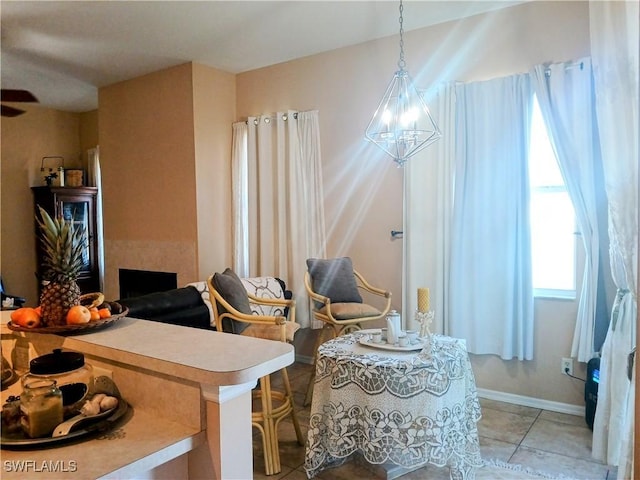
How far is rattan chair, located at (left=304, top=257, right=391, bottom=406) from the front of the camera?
3.65 m

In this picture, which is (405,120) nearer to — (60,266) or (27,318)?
(60,266)

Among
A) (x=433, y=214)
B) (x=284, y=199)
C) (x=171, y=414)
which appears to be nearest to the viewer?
(x=171, y=414)

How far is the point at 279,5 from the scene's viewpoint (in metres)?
3.47

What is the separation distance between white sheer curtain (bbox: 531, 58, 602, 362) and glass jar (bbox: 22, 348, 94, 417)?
3.09 metres

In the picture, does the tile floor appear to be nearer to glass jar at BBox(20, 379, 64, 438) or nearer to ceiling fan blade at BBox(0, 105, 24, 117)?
glass jar at BBox(20, 379, 64, 438)

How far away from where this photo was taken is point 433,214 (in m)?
3.81

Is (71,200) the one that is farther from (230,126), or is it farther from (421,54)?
(421,54)

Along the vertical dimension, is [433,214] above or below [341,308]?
above

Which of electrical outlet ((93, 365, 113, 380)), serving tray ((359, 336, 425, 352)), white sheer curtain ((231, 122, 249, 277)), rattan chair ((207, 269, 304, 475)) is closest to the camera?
electrical outlet ((93, 365, 113, 380))

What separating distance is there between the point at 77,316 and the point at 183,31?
329cm

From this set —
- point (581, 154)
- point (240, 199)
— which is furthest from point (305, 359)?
point (581, 154)

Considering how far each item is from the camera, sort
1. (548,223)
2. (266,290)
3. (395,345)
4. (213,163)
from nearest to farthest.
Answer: (395,345) < (548,223) < (266,290) < (213,163)

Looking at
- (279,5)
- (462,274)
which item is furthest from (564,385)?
(279,5)

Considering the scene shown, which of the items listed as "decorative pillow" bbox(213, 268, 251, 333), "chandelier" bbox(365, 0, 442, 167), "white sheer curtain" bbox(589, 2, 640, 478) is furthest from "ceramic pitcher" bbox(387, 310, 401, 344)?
"chandelier" bbox(365, 0, 442, 167)
